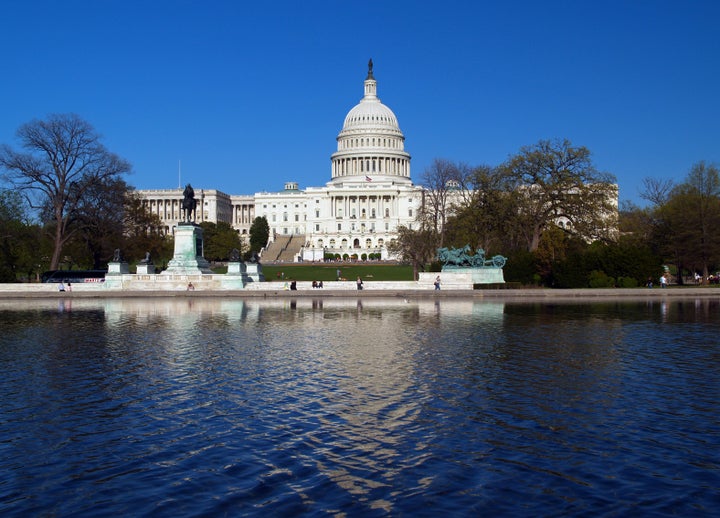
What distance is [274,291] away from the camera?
4306cm

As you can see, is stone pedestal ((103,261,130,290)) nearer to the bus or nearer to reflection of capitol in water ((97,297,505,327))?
the bus

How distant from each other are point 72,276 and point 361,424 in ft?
148

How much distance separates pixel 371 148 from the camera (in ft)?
500

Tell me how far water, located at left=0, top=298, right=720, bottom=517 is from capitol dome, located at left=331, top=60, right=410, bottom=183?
13285 centimetres

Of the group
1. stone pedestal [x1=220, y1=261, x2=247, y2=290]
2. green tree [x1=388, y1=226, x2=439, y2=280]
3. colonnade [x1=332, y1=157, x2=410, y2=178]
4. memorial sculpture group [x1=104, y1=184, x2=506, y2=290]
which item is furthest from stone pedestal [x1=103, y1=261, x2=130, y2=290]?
colonnade [x1=332, y1=157, x2=410, y2=178]

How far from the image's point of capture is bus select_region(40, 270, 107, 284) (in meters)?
49.3

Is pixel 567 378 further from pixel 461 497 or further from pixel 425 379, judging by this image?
pixel 461 497

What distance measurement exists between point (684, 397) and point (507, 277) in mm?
34619

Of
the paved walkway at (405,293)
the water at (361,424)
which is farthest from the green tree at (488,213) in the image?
the water at (361,424)

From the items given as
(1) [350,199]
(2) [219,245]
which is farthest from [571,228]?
(1) [350,199]

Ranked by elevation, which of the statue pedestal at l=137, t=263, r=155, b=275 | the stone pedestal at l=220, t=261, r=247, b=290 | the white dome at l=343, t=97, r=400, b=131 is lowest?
the stone pedestal at l=220, t=261, r=247, b=290

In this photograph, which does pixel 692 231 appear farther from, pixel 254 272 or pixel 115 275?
pixel 115 275

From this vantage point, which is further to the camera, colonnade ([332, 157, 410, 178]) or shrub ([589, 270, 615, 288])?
colonnade ([332, 157, 410, 178])

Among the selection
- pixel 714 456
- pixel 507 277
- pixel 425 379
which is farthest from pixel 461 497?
pixel 507 277
